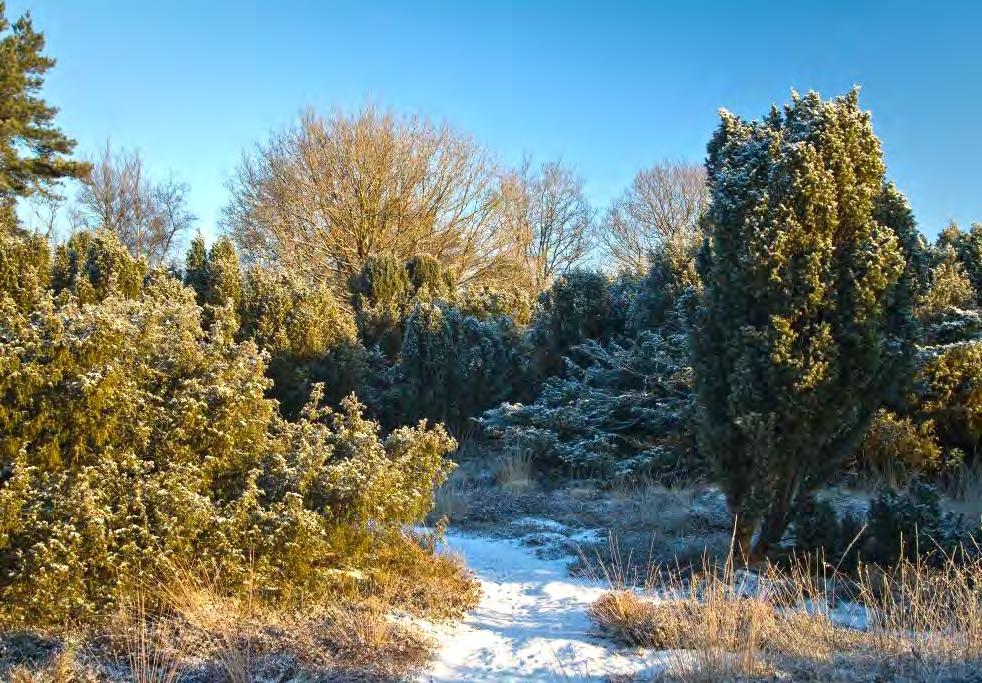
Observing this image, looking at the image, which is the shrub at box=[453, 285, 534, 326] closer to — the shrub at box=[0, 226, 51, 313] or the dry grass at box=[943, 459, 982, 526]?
the shrub at box=[0, 226, 51, 313]

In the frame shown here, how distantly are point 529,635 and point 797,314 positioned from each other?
2697 mm

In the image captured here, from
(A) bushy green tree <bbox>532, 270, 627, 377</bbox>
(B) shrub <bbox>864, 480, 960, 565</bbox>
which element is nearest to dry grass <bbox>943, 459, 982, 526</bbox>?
(B) shrub <bbox>864, 480, 960, 565</bbox>

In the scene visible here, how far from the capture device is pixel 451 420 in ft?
35.3

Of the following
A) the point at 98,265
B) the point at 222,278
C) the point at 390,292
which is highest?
the point at 390,292

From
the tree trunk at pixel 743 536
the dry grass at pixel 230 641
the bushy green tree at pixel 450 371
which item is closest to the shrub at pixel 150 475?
the dry grass at pixel 230 641

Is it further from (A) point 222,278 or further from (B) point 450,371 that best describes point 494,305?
(A) point 222,278

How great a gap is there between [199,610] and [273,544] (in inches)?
19.1

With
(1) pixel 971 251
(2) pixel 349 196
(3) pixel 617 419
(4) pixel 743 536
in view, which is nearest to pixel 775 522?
(4) pixel 743 536

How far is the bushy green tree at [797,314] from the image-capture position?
4.83 meters

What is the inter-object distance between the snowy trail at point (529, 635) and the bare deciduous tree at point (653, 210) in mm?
20142

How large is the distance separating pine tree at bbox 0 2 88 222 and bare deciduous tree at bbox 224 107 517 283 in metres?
4.31

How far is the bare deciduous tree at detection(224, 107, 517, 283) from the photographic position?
65.0 feet

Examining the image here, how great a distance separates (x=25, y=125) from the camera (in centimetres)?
1777

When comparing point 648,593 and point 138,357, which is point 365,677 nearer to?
point 648,593
